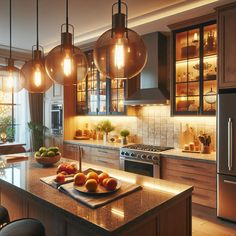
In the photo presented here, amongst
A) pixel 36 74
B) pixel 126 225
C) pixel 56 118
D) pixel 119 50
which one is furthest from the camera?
pixel 56 118

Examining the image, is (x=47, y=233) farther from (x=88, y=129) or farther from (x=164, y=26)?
(x=88, y=129)

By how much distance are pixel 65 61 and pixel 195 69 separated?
7.89ft

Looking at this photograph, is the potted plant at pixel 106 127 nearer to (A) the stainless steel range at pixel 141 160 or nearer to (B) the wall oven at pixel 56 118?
(A) the stainless steel range at pixel 141 160

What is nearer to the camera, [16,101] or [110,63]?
[110,63]

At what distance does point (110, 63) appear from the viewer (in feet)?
4.92

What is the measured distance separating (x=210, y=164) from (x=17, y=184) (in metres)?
2.38

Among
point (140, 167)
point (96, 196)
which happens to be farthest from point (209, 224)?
point (96, 196)

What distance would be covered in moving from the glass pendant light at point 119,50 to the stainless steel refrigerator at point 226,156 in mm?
1893

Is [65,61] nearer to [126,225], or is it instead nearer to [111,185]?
[111,185]

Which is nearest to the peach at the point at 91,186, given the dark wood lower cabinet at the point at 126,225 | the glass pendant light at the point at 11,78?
the dark wood lower cabinet at the point at 126,225

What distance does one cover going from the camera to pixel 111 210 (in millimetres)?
1464

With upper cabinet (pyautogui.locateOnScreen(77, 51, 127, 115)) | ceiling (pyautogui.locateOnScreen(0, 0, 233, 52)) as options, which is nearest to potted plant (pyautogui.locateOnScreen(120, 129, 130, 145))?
upper cabinet (pyautogui.locateOnScreen(77, 51, 127, 115))

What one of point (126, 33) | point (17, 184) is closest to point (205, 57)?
point (126, 33)

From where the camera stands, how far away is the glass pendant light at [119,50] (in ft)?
4.83
